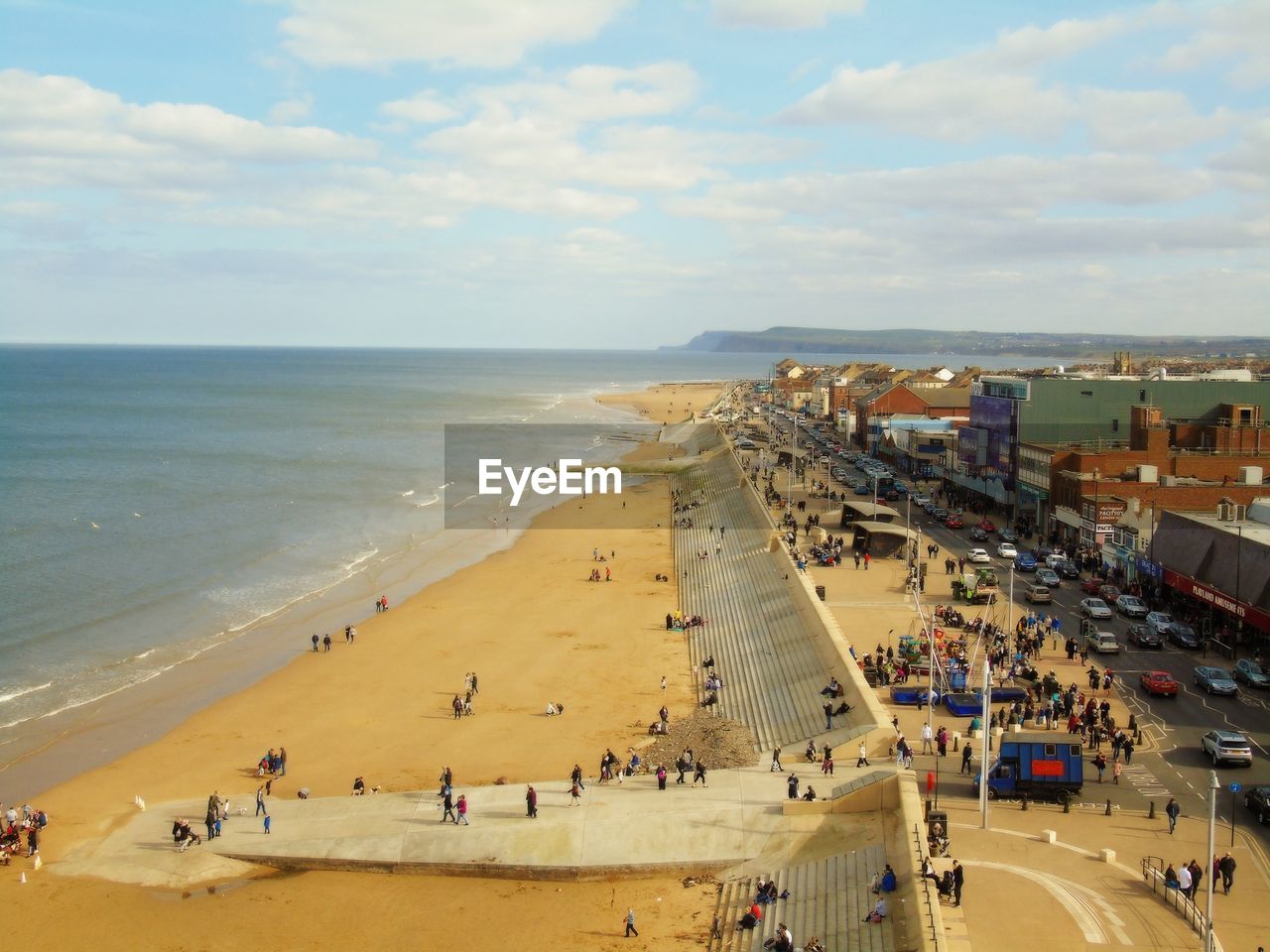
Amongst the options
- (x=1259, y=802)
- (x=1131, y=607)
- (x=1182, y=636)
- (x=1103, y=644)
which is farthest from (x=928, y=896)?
(x=1131, y=607)

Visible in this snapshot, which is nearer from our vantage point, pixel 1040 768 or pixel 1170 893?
pixel 1170 893

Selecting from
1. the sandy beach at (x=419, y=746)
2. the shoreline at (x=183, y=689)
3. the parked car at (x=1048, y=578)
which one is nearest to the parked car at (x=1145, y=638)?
the parked car at (x=1048, y=578)

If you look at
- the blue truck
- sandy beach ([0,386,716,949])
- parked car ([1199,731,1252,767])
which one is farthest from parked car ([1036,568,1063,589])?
the blue truck

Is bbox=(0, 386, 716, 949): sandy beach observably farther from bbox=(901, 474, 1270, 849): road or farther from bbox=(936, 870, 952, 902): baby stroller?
bbox=(901, 474, 1270, 849): road

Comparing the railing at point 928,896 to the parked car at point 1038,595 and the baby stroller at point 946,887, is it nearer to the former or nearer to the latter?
the baby stroller at point 946,887

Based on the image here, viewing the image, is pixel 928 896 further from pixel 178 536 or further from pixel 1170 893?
pixel 178 536

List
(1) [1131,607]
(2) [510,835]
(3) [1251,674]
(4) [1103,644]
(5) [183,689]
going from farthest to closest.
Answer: (1) [1131,607] → (5) [183,689] → (4) [1103,644] → (3) [1251,674] → (2) [510,835]
